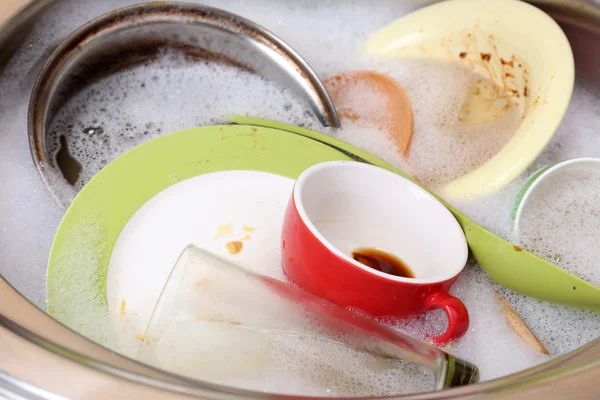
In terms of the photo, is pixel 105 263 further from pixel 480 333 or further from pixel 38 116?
pixel 480 333

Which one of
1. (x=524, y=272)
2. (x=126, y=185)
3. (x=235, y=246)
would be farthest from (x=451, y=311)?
(x=126, y=185)

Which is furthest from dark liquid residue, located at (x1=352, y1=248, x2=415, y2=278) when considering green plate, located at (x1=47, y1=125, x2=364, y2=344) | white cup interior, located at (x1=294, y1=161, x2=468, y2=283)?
green plate, located at (x1=47, y1=125, x2=364, y2=344)

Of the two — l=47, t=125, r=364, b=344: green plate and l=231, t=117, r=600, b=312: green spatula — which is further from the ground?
l=47, t=125, r=364, b=344: green plate

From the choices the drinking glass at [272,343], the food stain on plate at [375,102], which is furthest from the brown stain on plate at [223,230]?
the food stain on plate at [375,102]

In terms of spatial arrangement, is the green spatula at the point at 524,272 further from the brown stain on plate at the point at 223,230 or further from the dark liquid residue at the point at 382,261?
the brown stain on plate at the point at 223,230

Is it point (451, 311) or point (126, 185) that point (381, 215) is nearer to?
point (451, 311)

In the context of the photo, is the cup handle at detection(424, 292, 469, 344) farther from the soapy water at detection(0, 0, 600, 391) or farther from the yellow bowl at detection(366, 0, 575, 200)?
the yellow bowl at detection(366, 0, 575, 200)

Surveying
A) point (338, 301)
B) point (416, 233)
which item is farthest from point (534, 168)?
point (338, 301)
